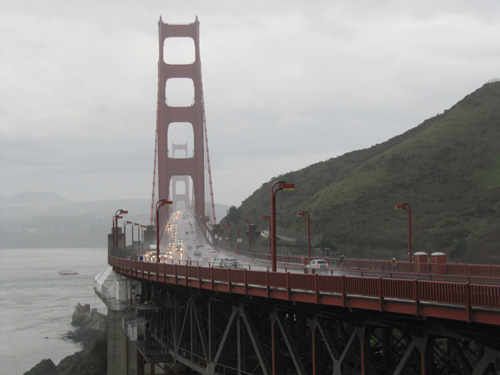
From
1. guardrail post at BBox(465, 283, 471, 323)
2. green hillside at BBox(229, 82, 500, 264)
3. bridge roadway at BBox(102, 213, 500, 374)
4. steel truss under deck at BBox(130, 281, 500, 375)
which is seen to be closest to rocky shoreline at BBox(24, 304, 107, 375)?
steel truss under deck at BBox(130, 281, 500, 375)

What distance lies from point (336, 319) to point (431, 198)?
74.8 metres

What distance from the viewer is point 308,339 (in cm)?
2689

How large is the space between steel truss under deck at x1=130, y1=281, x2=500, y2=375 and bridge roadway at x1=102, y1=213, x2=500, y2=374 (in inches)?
1.6

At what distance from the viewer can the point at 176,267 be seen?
34.2 metres

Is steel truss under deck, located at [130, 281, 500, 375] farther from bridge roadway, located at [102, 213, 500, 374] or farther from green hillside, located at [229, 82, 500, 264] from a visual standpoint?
green hillside, located at [229, 82, 500, 264]

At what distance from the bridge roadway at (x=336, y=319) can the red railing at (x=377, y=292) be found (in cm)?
3

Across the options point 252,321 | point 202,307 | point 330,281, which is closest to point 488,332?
point 330,281

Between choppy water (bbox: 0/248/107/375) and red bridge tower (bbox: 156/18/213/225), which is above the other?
red bridge tower (bbox: 156/18/213/225)

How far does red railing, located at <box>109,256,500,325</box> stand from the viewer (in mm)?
16688

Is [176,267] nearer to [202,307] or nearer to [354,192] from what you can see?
[202,307]

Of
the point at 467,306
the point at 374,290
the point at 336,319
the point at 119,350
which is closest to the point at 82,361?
the point at 119,350

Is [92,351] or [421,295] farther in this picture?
[92,351]

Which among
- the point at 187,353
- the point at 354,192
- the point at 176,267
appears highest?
the point at 354,192

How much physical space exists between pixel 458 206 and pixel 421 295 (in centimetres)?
7388
